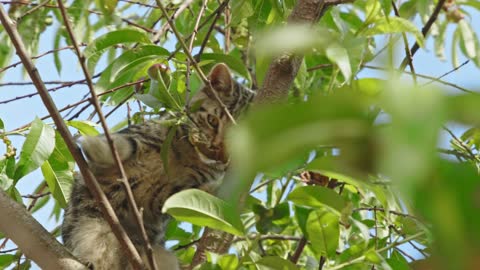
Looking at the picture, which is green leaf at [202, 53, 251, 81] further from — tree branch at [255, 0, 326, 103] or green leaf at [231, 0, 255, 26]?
tree branch at [255, 0, 326, 103]

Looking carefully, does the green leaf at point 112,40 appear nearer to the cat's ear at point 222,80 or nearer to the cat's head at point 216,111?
the cat's head at point 216,111

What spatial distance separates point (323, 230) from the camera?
1.61m

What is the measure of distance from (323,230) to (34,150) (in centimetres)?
101

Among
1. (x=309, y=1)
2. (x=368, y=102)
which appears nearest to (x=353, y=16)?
(x=309, y=1)

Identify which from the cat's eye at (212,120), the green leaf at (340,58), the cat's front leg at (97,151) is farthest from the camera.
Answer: the cat's eye at (212,120)

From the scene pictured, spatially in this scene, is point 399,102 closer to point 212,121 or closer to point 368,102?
point 368,102

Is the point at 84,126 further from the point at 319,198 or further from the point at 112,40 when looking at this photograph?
the point at 319,198

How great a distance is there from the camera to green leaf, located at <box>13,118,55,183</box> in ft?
7.27

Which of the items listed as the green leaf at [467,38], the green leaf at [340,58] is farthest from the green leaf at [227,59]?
the green leaf at [340,58]

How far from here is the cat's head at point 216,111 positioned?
2901mm

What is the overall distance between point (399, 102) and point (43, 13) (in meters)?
3.00

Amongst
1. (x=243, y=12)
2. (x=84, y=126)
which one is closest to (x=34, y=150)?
(x=84, y=126)

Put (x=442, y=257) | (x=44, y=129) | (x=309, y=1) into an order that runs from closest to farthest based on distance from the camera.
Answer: (x=442, y=257)
(x=309, y=1)
(x=44, y=129)

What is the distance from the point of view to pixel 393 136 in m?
0.55
